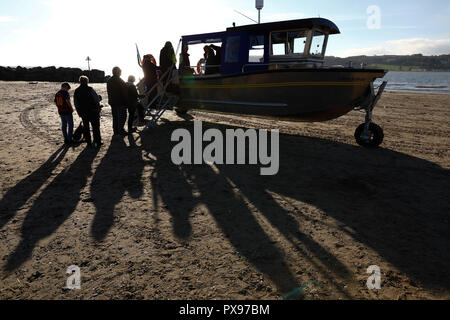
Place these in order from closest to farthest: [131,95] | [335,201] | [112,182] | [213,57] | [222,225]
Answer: [222,225], [335,201], [112,182], [131,95], [213,57]

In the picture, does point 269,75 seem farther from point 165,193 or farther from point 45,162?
point 45,162

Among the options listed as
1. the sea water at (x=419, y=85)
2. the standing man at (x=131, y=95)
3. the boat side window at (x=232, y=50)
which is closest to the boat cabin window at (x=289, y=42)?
the boat side window at (x=232, y=50)

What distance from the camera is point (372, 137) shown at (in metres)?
7.30

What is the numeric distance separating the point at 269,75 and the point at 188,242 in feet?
18.3

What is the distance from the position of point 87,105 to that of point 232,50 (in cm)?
456

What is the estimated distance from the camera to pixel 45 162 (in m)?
5.93

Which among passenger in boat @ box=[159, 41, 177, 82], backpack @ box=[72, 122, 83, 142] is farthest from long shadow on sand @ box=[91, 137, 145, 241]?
passenger in boat @ box=[159, 41, 177, 82]

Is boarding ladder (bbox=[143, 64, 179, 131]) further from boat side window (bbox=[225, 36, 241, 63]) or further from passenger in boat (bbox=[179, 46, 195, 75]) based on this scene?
boat side window (bbox=[225, 36, 241, 63])

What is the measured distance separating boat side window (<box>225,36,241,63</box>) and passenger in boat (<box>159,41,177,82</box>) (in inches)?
81.4

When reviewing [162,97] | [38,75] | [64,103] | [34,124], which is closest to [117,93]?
[64,103]

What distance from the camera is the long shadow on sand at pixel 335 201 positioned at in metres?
2.90

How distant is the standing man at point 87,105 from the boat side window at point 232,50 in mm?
4103

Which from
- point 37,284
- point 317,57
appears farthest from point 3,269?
point 317,57

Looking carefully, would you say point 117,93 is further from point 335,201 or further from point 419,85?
point 419,85
